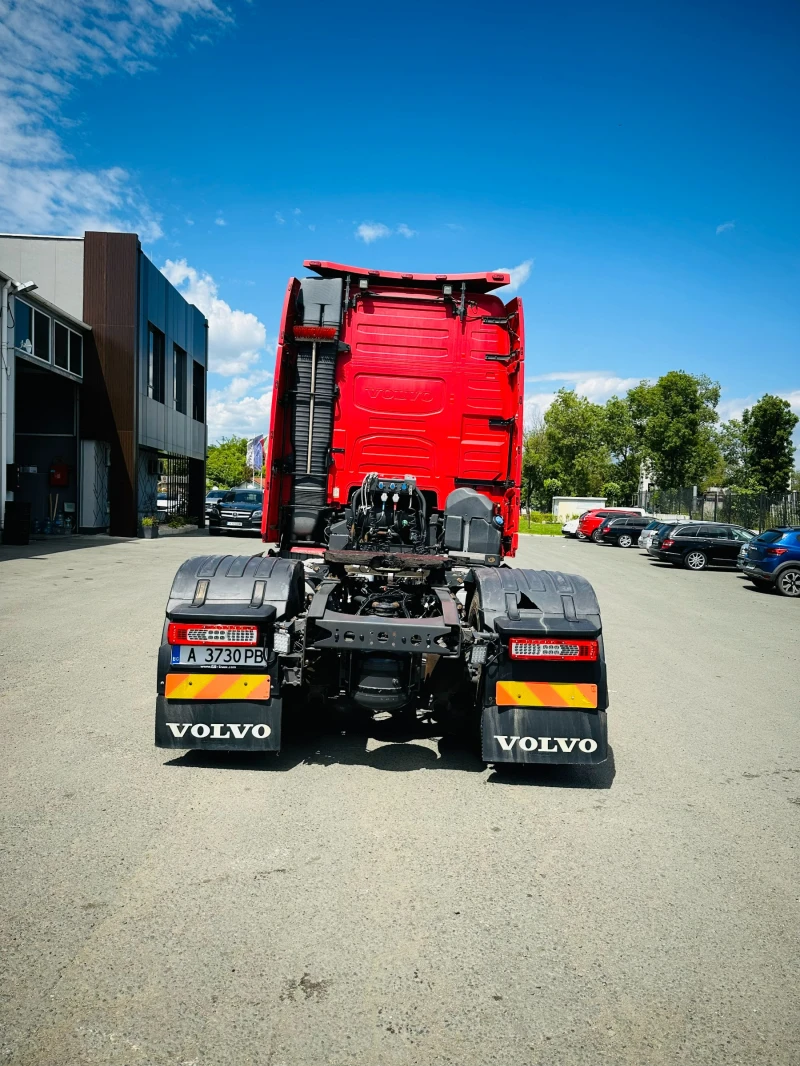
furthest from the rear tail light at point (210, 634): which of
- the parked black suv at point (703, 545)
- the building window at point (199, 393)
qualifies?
the building window at point (199, 393)

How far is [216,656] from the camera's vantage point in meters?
4.75

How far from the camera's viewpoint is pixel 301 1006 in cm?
258

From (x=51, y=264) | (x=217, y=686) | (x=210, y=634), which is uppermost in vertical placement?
(x=51, y=264)

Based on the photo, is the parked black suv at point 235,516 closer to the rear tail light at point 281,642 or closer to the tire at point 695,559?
the tire at point 695,559

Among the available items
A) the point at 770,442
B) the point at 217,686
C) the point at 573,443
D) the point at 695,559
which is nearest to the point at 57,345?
the point at 695,559

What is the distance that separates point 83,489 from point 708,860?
2635cm

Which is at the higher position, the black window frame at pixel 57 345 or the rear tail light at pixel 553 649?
the black window frame at pixel 57 345

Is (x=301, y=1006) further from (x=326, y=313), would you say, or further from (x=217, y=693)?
(x=326, y=313)

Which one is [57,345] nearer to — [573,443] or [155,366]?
[155,366]

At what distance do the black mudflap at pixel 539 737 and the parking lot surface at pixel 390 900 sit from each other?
208 millimetres

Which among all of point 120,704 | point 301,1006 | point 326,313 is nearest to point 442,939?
point 301,1006

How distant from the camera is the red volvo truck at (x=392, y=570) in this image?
15.5 feet

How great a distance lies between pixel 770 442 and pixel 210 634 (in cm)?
4028

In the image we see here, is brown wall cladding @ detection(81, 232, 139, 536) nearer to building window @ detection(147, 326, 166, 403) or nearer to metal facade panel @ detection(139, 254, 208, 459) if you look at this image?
metal facade panel @ detection(139, 254, 208, 459)
